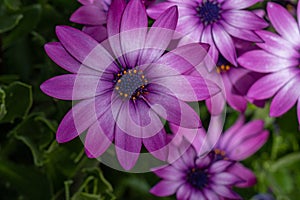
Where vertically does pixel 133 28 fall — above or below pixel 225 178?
above

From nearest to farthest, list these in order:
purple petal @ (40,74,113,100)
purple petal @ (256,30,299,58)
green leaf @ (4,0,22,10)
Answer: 1. purple petal @ (40,74,113,100)
2. purple petal @ (256,30,299,58)
3. green leaf @ (4,0,22,10)

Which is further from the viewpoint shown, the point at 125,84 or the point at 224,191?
the point at 224,191

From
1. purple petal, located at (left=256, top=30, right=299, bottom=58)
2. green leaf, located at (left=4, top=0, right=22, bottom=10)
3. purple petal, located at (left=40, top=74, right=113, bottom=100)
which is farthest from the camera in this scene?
green leaf, located at (left=4, top=0, right=22, bottom=10)

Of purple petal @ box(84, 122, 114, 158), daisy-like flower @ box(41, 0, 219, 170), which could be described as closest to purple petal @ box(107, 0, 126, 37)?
daisy-like flower @ box(41, 0, 219, 170)

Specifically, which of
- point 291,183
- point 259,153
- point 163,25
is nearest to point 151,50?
point 163,25

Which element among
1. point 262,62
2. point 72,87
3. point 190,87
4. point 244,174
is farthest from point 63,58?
point 244,174

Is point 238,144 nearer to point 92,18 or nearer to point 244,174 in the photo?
point 244,174

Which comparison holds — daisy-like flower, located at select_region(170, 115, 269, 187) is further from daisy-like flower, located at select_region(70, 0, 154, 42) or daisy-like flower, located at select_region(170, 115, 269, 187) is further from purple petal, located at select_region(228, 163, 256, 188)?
daisy-like flower, located at select_region(70, 0, 154, 42)
